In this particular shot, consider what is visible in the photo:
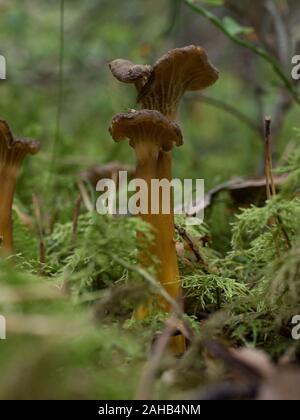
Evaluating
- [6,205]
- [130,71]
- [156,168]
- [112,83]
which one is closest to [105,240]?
[156,168]

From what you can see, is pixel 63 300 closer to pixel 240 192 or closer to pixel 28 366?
pixel 28 366

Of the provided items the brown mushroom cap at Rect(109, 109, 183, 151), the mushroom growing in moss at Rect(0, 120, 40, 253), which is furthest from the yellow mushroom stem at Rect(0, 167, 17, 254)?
the brown mushroom cap at Rect(109, 109, 183, 151)


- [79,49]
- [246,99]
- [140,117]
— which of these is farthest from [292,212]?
[246,99]

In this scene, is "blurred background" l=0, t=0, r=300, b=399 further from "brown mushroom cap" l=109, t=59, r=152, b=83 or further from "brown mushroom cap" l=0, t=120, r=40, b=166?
"brown mushroom cap" l=0, t=120, r=40, b=166

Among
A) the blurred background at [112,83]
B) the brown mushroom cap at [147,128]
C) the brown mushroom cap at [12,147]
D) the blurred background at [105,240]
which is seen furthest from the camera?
the blurred background at [112,83]

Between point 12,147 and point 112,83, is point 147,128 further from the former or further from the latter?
point 112,83

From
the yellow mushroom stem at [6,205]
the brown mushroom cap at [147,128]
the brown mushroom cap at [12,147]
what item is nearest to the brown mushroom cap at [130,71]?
the brown mushroom cap at [147,128]

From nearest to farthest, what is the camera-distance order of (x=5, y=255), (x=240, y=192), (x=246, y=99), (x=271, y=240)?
(x=271, y=240)
(x=5, y=255)
(x=240, y=192)
(x=246, y=99)

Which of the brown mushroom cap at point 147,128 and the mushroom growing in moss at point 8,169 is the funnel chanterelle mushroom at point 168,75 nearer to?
the brown mushroom cap at point 147,128
